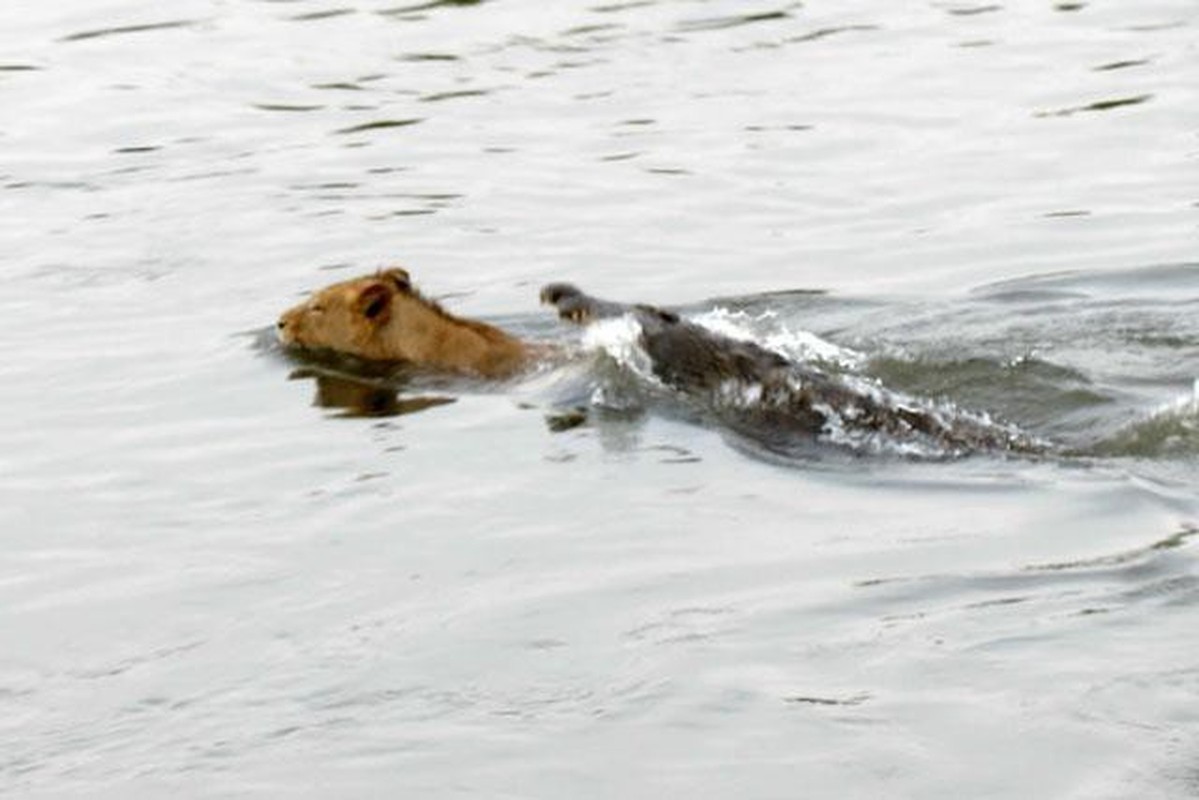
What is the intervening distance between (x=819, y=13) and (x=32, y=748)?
1101cm

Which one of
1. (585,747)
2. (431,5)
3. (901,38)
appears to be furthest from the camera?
(431,5)

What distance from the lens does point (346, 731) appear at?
817cm

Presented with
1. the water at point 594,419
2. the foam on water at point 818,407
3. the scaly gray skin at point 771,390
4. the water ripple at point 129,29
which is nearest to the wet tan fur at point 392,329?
the water at point 594,419

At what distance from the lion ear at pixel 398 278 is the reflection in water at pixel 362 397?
1.36ft

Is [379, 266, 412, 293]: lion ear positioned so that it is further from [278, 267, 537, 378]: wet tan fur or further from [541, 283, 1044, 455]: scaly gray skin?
[541, 283, 1044, 455]: scaly gray skin

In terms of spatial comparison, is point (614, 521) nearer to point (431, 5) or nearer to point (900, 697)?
point (900, 697)

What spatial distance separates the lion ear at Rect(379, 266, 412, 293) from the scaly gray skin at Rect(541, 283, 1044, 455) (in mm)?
1190

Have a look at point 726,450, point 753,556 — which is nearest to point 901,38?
point 726,450

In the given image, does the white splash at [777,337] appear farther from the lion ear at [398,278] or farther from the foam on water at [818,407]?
the lion ear at [398,278]

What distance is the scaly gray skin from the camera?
10.6 m

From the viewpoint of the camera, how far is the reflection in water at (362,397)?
11930 millimetres

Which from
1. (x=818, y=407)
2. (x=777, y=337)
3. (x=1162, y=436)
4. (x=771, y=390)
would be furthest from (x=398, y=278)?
(x=1162, y=436)

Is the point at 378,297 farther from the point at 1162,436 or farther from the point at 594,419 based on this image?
the point at 1162,436

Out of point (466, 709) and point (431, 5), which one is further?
point (431, 5)
